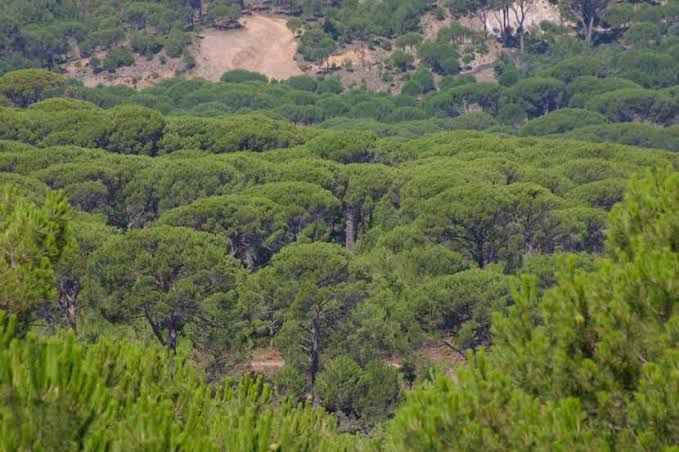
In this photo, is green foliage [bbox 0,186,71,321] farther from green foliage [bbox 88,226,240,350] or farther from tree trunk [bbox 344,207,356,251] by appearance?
tree trunk [bbox 344,207,356,251]

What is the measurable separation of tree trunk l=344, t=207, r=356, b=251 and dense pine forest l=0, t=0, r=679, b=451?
86mm

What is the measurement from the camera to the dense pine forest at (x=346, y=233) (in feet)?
28.5

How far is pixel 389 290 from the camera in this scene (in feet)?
94.8

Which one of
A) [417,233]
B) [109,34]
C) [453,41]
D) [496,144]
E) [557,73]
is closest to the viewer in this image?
[417,233]

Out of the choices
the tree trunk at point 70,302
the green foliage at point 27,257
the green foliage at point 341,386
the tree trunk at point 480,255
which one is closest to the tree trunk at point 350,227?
the tree trunk at point 480,255

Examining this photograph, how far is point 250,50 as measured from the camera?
99.1 meters

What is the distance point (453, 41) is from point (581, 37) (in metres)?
13.2

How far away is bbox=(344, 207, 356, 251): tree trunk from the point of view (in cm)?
4162

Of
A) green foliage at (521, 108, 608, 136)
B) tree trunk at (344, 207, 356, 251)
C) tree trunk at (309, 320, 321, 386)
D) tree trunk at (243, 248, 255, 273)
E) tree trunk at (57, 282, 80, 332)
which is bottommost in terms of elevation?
green foliage at (521, 108, 608, 136)

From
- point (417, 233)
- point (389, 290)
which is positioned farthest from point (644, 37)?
point (389, 290)

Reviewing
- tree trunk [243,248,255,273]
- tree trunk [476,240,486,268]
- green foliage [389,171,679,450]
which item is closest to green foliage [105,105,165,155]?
tree trunk [243,248,255,273]

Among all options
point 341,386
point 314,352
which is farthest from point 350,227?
Answer: point 341,386

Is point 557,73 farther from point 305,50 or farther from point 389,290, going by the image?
point 389,290

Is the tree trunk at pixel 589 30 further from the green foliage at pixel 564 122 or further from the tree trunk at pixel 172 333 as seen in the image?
the tree trunk at pixel 172 333
